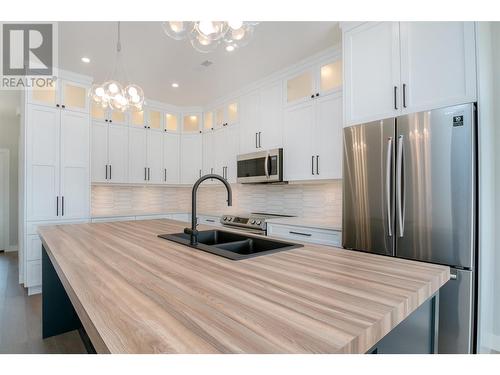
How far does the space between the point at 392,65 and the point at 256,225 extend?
2.09m

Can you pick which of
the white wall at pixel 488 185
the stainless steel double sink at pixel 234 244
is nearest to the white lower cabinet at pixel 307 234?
the white wall at pixel 488 185

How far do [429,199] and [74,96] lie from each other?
13.5 feet

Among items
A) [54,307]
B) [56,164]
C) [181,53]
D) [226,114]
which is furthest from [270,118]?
[54,307]

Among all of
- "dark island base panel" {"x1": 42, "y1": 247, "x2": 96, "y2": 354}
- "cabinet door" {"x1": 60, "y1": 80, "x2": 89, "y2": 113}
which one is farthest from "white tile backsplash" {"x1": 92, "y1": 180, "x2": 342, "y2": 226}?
"dark island base panel" {"x1": 42, "y1": 247, "x2": 96, "y2": 354}

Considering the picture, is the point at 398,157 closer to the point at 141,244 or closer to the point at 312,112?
the point at 312,112

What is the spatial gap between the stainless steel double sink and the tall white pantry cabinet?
2.48 meters

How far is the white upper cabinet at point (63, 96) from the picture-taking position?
10.7 ft

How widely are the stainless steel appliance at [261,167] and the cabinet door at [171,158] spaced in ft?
4.85

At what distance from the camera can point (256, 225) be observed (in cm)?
326

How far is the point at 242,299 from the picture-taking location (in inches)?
28.1

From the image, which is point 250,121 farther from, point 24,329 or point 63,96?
point 24,329

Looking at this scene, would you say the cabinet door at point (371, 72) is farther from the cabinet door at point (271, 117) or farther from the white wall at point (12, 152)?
Answer: the white wall at point (12, 152)
